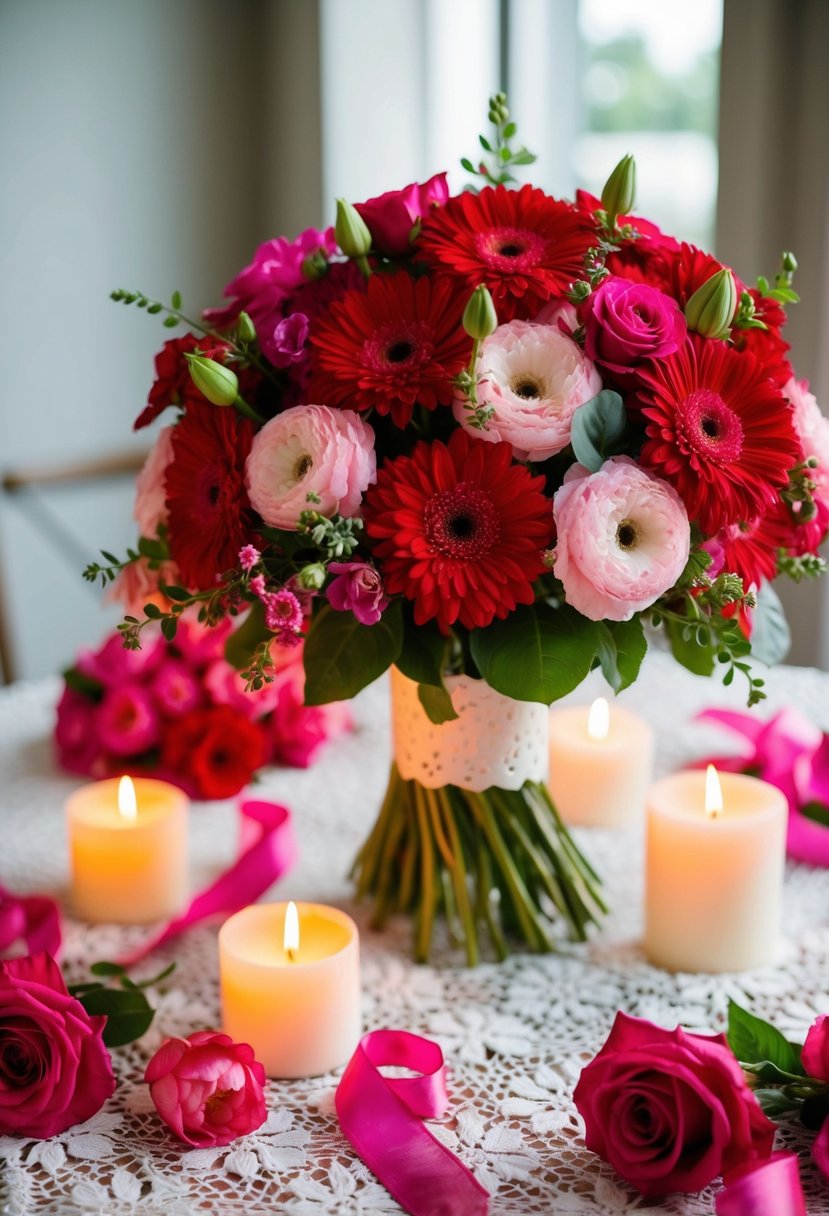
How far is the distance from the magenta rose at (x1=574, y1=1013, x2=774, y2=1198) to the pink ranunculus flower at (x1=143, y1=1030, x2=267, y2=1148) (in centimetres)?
19

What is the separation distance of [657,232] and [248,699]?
0.60 metres

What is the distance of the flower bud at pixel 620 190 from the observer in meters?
0.82

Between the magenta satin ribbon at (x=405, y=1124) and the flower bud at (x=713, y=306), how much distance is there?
464 millimetres

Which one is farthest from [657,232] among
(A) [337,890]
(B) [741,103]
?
(B) [741,103]

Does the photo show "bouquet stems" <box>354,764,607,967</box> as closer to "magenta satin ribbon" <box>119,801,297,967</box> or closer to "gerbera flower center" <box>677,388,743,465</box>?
"magenta satin ribbon" <box>119,801,297,967</box>

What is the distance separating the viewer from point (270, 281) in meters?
0.88

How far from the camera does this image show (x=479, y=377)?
75 cm

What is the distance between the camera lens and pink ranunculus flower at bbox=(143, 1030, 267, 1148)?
704 millimetres

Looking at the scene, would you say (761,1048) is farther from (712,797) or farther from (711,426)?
(711,426)

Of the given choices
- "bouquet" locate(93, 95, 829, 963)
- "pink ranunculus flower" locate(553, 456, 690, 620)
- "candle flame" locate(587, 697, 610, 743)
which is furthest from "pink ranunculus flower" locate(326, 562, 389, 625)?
"candle flame" locate(587, 697, 610, 743)

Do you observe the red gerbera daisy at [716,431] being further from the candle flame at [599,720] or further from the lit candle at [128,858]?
the lit candle at [128,858]

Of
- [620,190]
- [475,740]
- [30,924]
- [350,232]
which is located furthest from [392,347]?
[30,924]

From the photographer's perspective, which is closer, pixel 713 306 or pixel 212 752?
pixel 713 306

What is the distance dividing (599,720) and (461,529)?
41 cm
